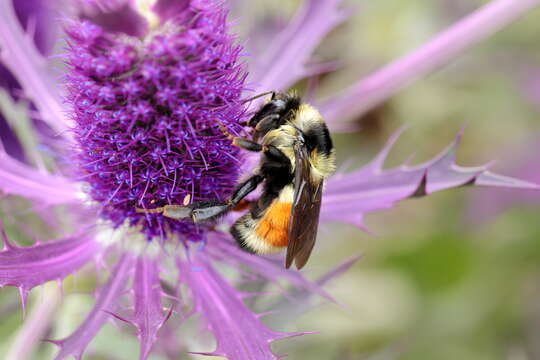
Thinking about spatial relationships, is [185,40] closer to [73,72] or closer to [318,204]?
[73,72]

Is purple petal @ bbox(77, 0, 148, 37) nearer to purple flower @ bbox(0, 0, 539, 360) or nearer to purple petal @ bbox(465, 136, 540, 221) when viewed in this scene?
purple flower @ bbox(0, 0, 539, 360)

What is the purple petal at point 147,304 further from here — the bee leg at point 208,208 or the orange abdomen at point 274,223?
the orange abdomen at point 274,223

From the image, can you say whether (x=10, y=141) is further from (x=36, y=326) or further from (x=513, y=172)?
(x=513, y=172)

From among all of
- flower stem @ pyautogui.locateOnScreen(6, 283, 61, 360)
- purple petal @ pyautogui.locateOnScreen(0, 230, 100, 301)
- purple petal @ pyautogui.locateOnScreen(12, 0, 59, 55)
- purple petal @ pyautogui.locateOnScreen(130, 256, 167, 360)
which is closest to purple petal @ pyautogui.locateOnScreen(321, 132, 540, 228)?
purple petal @ pyautogui.locateOnScreen(130, 256, 167, 360)

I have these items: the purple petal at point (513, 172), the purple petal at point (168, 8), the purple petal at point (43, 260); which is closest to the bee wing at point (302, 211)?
the purple petal at point (168, 8)

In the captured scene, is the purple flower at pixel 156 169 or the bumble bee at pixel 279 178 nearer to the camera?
the purple flower at pixel 156 169

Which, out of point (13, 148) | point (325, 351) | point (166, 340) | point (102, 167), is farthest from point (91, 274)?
point (325, 351)

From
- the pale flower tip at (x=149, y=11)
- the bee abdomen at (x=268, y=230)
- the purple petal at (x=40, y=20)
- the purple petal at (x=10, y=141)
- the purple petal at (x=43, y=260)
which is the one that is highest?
the purple petal at (x=40, y=20)
